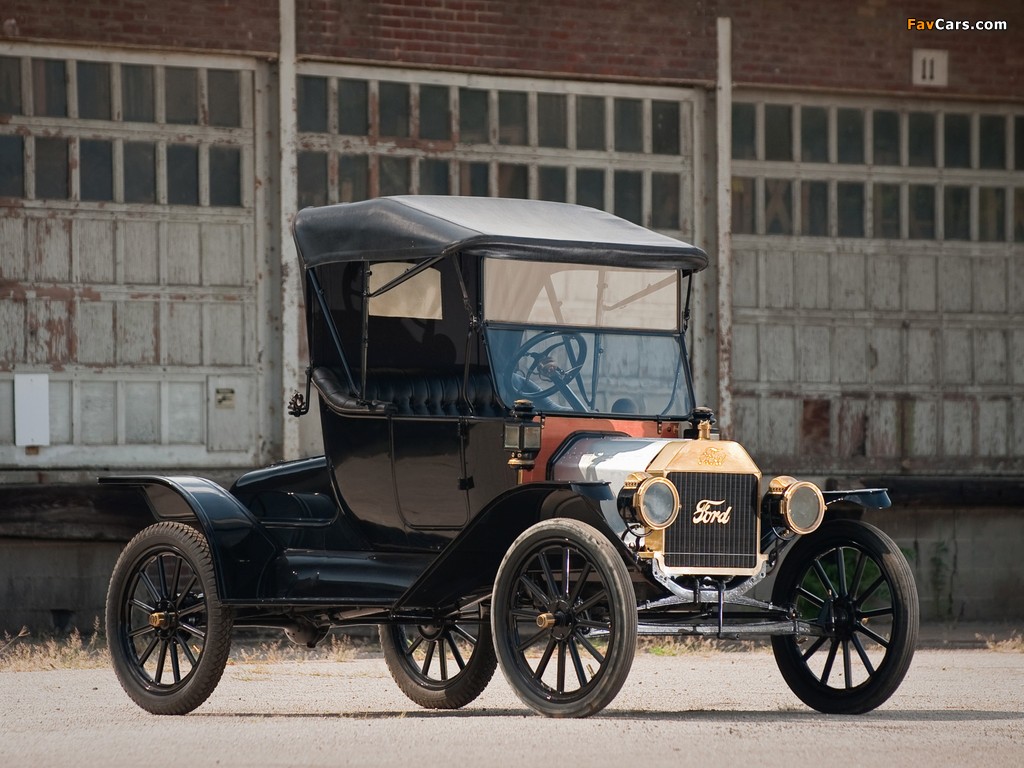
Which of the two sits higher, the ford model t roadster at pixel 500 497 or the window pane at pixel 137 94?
the window pane at pixel 137 94

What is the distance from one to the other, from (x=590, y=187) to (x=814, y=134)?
7.43 feet

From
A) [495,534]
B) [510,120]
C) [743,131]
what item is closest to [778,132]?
[743,131]

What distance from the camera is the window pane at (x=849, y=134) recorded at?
1777 centimetres

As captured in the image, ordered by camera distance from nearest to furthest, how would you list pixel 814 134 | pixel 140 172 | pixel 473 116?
pixel 140 172, pixel 473 116, pixel 814 134

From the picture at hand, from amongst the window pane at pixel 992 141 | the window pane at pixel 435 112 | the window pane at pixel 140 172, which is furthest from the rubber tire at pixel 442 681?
the window pane at pixel 992 141

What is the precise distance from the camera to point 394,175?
16359 mm

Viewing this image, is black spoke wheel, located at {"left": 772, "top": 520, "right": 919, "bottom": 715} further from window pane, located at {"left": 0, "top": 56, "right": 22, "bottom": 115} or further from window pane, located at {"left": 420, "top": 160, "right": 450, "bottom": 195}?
window pane, located at {"left": 0, "top": 56, "right": 22, "bottom": 115}

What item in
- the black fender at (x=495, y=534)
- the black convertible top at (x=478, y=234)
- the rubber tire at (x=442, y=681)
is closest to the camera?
the black fender at (x=495, y=534)

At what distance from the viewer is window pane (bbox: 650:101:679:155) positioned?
17203 millimetres

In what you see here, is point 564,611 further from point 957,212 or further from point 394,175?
point 957,212

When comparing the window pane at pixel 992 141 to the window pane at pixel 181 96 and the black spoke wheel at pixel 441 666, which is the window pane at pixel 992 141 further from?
the black spoke wheel at pixel 441 666

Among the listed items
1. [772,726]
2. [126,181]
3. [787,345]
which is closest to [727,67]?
[787,345]

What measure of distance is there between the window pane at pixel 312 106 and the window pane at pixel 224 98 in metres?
0.52

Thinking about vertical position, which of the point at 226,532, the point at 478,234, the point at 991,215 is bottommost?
the point at 226,532
